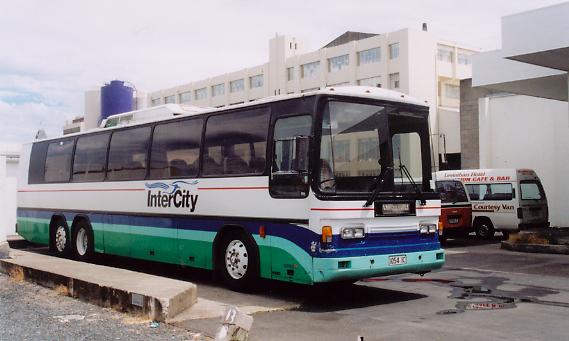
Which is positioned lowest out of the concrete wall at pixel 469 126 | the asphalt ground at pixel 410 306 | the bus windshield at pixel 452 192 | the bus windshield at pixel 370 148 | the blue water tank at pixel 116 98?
the asphalt ground at pixel 410 306

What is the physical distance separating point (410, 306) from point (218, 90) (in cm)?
8376

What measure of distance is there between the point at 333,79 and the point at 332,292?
63.8m

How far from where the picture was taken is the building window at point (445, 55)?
222ft

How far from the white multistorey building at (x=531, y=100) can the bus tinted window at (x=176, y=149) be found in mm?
9766

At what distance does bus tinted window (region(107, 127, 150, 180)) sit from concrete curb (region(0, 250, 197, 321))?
214 centimetres

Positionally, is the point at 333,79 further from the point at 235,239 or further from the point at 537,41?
the point at 235,239

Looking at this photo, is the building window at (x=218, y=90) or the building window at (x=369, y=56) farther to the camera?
the building window at (x=218, y=90)

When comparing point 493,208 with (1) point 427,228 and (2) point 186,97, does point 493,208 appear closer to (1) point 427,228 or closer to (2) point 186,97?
(1) point 427,228

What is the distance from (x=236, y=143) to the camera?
10188 mm

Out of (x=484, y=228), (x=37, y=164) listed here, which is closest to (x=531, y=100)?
(x=484, y=228)

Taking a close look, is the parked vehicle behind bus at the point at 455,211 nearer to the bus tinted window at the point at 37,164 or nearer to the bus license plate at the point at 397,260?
the bus license plate at the point at 397,260

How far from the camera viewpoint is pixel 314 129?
8734 millimetres

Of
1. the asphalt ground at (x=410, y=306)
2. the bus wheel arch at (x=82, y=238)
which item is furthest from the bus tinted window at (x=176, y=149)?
the bus wheel arch at (x=82, y=238)

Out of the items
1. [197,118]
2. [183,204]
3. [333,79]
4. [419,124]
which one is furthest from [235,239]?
[333,79]
